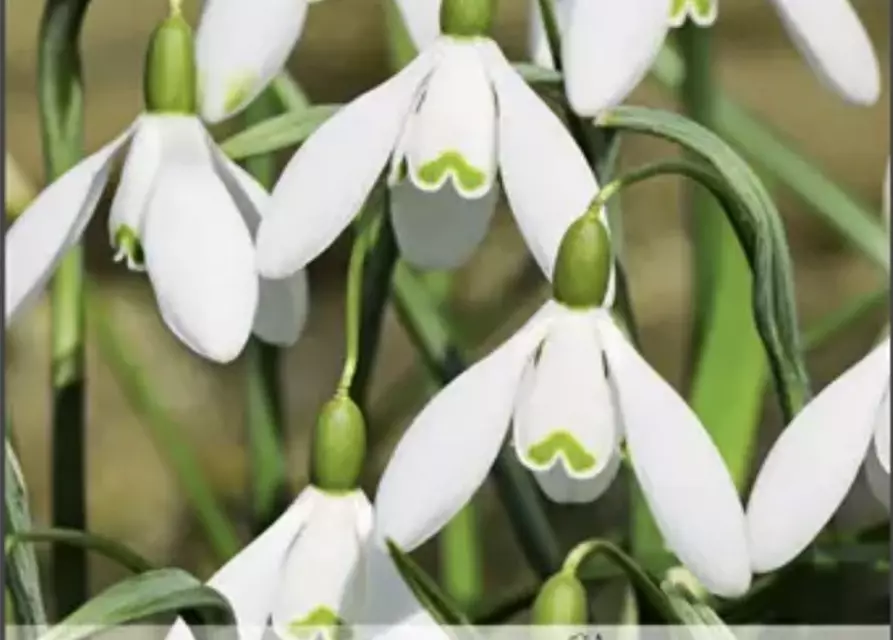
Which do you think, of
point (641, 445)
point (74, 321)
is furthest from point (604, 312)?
point (74, 321)

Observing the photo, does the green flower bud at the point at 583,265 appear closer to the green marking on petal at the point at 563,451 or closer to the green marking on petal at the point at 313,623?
the green marking on petal at the point at 563,451

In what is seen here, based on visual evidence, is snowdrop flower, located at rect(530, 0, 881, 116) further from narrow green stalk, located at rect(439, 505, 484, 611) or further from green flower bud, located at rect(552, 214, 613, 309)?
narrow green stalk, located at rect(439, 505, 484, 611)

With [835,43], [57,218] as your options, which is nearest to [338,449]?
[57,218]

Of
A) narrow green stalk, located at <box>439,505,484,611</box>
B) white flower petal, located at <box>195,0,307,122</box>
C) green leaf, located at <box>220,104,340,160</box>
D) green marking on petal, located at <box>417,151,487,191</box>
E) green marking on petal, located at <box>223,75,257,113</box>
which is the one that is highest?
white flower petal, located at <box>195,0,307,122</box>

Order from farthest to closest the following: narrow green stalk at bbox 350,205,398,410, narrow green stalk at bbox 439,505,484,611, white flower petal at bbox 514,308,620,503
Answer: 1. narrow green stalk at bbox 439,505,484,611
2. narrow green stalk at bbox 350,205,398,410
3. white flower petal at bbox 514,308,620,503

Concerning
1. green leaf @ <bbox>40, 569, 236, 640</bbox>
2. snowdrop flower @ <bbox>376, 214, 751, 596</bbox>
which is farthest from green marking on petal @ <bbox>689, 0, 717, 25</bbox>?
green leaf @ <bbox>40, 569, 236, 640</bbox>

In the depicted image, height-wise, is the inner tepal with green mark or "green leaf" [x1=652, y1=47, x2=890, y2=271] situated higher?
the inner tepal with green mark

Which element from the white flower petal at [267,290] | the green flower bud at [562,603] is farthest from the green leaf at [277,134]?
the green flower bud at [562,603]
